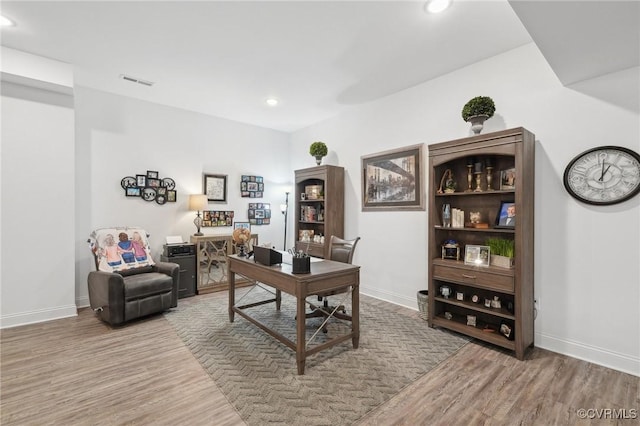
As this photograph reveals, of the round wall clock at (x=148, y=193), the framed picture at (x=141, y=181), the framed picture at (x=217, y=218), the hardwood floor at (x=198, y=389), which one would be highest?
the framed picture at (x=141, y=181)

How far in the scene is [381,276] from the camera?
4.22 meters

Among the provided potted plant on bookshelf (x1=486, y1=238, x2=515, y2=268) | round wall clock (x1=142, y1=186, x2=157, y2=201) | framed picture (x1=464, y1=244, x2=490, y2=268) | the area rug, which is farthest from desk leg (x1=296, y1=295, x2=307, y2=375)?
round wall clock (x1=142, y1=186, x2=157, y2=201)

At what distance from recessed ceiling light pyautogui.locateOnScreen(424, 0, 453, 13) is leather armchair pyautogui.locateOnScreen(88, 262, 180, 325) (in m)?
3.84

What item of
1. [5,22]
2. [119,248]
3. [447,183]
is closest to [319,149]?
[447,183]

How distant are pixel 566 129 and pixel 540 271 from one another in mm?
1337

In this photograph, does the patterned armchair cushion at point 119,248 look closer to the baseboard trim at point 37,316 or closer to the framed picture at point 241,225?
the baseboard trim at point 37,316

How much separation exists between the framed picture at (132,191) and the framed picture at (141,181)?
2.5 inches

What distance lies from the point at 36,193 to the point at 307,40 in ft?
11.5

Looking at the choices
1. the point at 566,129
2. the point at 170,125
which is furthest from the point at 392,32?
the point at 170,125

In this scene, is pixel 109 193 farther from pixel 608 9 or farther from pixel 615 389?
pixel 615 389

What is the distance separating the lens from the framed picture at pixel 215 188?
4.97 meters

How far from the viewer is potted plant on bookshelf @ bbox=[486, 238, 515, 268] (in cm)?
267

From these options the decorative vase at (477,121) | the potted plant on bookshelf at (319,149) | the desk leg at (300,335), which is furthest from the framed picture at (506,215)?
the potted plant on bookshelf at (319,149)

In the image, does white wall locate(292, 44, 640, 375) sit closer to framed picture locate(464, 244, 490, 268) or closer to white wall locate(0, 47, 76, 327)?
framed picture locate(464, 244, 490, 268)
